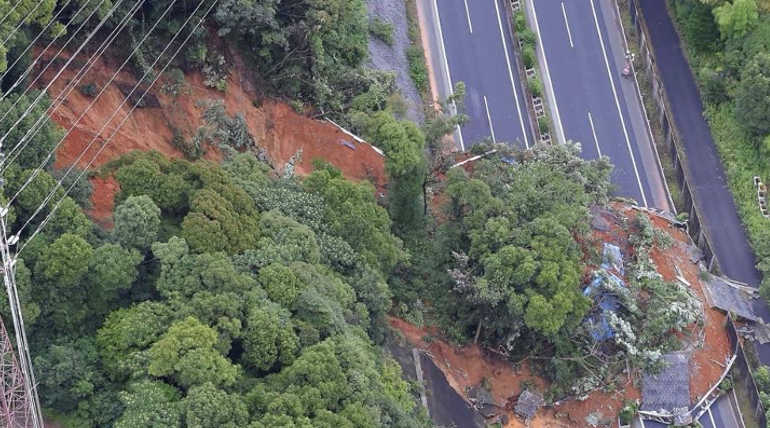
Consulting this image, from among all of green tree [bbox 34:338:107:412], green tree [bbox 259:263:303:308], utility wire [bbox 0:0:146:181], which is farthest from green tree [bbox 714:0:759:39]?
green tree [bbox 34:338:107:412]

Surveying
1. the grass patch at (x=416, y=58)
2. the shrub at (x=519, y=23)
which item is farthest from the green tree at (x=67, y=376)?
the shrub at (x=519, y=23)

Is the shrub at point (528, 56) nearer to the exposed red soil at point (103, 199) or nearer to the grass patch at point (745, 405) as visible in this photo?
the grass patch at point (745, 405)

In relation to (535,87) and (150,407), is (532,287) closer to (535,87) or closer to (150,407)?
(535,87)

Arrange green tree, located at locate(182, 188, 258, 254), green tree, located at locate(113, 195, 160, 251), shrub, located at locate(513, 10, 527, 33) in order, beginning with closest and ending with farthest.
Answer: green tree, located at locate(113, 195, 160, 251), green tree, located at locate(182, 188, 258, 254), shrub, located at locate(513, 10, 527, 33)

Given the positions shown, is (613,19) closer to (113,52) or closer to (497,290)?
(497,290)

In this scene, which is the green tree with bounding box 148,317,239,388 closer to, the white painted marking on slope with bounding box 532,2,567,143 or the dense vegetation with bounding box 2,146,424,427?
the dense vegetation with bounding box 2,146,424,427

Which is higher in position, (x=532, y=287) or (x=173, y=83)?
(x=173, y=83)

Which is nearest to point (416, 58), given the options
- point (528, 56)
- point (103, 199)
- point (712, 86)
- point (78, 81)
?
point (528, 56)
